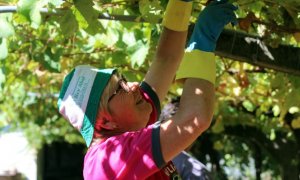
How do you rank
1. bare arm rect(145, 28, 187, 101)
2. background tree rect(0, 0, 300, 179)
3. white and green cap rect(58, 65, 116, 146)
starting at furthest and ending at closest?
background tree rect(0, 0, 300, 179)
bare arm rect(145, 28, 187, 101)
white and green cap rect(58, 65, 116, 146)

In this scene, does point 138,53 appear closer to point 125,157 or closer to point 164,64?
point 164,64

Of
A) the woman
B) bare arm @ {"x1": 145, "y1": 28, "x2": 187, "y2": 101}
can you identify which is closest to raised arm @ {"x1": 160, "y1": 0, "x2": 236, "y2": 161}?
the woman

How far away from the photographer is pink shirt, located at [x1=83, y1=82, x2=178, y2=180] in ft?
6.14

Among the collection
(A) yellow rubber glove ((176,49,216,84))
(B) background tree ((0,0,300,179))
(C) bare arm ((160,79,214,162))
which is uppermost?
(A) yellow rubber glove ((176,49,216,84))

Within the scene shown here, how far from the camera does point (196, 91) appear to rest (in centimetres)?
185

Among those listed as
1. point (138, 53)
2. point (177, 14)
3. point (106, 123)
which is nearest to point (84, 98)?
point (106, 123)

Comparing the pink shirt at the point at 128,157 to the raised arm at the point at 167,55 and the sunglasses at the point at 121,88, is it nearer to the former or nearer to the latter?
the sunglasses at the point at 121,88

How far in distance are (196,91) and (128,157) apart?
28cm

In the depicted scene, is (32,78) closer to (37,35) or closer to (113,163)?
(37,35)

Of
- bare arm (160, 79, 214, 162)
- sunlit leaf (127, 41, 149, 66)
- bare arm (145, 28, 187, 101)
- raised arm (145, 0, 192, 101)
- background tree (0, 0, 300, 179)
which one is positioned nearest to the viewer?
bare arm (160, 79, 214, 162)

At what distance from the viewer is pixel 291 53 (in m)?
2.81

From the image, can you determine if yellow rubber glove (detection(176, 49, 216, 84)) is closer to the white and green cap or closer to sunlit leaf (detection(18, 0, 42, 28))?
the white and green cap

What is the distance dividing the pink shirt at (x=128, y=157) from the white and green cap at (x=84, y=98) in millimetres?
79

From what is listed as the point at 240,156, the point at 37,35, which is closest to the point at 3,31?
the point at 37,35
